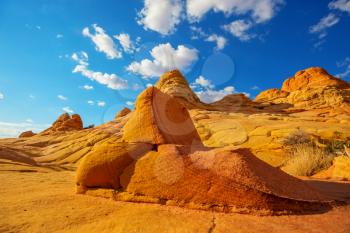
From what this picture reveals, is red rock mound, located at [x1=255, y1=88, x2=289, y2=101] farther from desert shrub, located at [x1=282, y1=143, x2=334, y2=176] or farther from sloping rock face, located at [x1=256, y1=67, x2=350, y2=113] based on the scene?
desert shrub, located at [x1=282, y1=143, x2=334, y2=176]

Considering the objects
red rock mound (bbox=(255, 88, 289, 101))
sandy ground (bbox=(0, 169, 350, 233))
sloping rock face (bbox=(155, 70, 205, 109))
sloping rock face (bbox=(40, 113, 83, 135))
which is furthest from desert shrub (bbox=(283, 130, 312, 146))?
red rock mound (bbox=(255, 88, 289, 101))

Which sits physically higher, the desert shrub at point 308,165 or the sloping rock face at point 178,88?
the sloping rock face at point 178,88

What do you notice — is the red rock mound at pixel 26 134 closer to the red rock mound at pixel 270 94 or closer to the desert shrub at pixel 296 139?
the red rock mound at pixel 270 94

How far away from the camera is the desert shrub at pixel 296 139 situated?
8874 mm

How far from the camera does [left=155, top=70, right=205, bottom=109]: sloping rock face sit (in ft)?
113

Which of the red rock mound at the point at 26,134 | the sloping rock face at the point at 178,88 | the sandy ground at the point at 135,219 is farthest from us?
the red rock mound at the point at 26,134

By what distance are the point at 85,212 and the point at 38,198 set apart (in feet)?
3.68

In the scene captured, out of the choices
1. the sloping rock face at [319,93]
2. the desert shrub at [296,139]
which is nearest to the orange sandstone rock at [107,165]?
the desert shrub at [296,139]

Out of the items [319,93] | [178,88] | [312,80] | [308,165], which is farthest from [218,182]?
[312,80]

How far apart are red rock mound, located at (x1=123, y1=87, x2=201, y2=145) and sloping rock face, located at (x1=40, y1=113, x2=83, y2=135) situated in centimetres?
4311

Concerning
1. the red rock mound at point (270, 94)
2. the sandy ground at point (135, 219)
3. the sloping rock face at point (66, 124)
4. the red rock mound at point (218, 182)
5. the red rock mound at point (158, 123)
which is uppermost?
the red rock mound at point (270, 94)

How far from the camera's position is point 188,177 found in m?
3.29

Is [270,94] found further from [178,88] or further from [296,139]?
[296,139]

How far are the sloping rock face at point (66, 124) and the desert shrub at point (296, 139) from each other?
41972 millimetres
